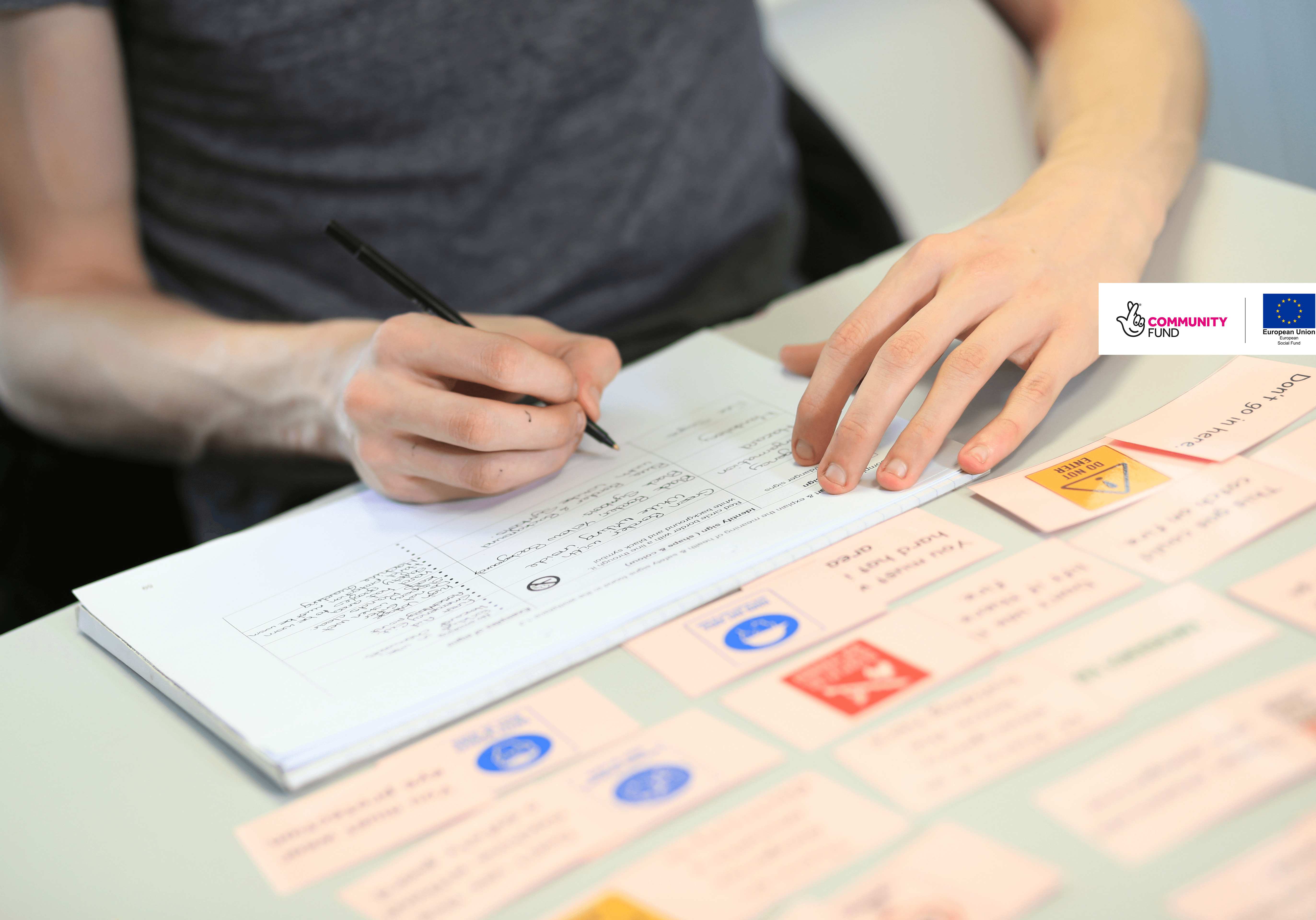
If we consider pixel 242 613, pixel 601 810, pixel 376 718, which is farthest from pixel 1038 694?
pixel 242 613

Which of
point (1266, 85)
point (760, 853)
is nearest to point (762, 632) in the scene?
point (760, 853)

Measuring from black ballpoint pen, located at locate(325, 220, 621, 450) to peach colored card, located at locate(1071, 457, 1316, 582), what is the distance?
11.9 inches

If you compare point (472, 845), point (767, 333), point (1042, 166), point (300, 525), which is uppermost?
point (1042, 166)

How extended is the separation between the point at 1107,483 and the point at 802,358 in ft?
0.74

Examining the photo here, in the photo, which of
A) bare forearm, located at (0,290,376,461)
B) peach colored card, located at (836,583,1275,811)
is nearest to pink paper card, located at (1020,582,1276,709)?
peach colored card, located at (836,583,1275,811)

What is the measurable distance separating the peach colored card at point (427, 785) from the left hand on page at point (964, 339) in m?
0.20

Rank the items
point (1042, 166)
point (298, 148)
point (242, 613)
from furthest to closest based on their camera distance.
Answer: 1. point (298, 148)
2. point (1042, 166)
3. point (242, 613)

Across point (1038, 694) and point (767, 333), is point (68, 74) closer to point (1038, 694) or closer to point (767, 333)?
point (767, 333)

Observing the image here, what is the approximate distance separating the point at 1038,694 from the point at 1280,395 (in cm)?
29

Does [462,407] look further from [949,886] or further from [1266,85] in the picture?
[1266,85]

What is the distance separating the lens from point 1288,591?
1.48 feet

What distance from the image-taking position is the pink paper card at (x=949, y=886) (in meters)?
0.35

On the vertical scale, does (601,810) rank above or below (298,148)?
below

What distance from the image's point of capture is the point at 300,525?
654mm
